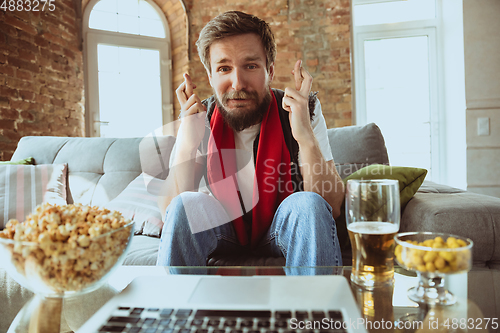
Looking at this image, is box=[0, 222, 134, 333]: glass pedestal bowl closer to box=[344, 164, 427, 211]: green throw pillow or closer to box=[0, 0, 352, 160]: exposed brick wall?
box=[344, 164, 427, 211]: green throw pillow

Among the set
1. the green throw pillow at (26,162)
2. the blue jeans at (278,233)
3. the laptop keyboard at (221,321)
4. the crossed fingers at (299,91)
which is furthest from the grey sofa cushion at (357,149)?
the green throw pillow at (26,162)

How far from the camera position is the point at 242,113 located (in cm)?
142

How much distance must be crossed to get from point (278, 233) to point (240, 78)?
677mm

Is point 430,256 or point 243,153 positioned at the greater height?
point 243,153

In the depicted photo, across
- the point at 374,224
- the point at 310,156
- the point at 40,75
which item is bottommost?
the point at 374,224

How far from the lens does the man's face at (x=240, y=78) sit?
1.37 m

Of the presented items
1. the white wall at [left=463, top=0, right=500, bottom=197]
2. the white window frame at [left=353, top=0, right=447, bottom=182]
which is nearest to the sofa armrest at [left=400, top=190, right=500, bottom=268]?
the white wall at [left=463, top=0, right=500, bottom=197]

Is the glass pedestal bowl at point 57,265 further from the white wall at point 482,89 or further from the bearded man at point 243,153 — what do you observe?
the white wall at point 482,89

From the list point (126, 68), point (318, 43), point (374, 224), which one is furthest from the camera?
point (126, 68)

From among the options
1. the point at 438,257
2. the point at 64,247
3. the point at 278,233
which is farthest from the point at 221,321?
the point at 278,233

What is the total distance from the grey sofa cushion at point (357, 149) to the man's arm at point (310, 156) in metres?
0.35

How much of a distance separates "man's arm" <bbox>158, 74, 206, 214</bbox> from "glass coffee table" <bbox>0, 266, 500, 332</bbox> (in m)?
0.61

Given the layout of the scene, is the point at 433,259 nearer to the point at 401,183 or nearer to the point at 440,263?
the point at 440,263

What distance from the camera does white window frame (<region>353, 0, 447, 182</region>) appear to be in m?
3.35
